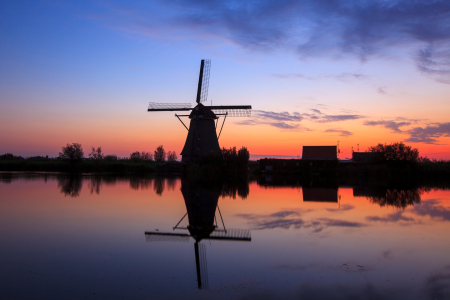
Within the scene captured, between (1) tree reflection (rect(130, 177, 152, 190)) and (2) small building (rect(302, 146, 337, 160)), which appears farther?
(2) small building (rect(302, 146, 337, 160))

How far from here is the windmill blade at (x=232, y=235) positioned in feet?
24.3

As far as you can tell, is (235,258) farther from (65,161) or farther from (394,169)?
(65,161)

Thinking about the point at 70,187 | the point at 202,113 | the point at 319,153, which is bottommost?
the point at 70,187

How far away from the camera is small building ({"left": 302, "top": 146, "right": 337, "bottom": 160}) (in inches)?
1709

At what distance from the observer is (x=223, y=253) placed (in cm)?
636

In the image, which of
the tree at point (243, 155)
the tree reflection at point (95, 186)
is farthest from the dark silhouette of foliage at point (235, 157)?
the tree reflection at point (95, 186)

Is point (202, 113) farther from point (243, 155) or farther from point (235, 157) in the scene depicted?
point (243, 155)

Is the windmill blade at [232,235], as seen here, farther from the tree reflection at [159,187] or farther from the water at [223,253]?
the tree reflection at [159,187]

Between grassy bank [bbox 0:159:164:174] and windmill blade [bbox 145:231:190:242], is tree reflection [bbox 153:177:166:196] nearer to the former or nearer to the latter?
windmill blade [bbox 145:231:190:242]

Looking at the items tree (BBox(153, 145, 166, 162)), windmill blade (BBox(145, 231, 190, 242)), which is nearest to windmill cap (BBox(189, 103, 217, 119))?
windmill blade (BBox(145, 231, 190, 242))

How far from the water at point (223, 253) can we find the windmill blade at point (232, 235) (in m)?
0.03

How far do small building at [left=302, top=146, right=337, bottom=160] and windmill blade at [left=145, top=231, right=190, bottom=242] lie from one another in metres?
38.5

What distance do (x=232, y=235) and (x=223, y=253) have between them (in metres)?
1.28

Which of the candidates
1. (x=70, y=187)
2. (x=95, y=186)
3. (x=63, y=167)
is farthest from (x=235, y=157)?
(x=63, y=167)
